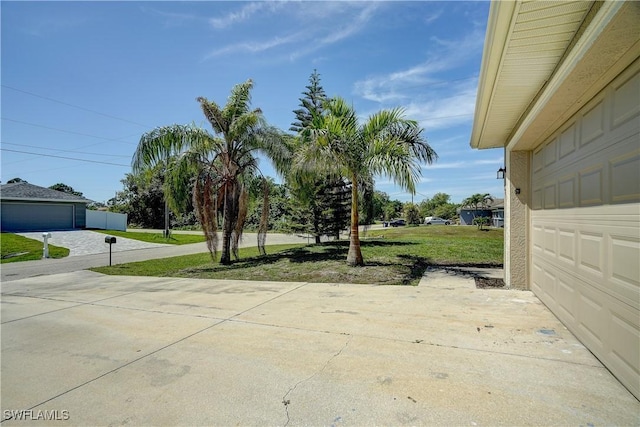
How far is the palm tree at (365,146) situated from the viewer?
24.5 ft

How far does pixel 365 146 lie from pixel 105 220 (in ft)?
110

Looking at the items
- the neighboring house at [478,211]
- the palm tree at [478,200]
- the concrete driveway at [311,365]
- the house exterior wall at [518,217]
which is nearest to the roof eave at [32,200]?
the concrete driveway at [311,365]

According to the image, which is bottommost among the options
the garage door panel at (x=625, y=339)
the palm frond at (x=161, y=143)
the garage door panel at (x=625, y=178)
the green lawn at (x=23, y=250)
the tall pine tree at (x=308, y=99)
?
the green lawn at (x=23, y=250)

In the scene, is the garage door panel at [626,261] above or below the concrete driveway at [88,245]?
above

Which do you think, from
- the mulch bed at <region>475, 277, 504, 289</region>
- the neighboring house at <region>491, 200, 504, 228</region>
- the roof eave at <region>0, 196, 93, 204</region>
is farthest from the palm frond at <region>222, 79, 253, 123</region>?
the neighboring house at <region>491, 200, 504, 228</region>

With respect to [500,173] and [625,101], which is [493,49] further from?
[500,173]

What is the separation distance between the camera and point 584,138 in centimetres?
335

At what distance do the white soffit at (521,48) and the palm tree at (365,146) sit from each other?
8.98 feet

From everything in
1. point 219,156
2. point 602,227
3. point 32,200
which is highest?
point 219,156

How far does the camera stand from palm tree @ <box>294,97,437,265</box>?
7453mm

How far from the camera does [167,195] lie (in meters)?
10.6

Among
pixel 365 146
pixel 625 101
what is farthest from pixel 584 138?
pixel 365 146

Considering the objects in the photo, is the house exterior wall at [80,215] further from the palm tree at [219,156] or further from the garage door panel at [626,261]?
the garage door panel at [626,261]

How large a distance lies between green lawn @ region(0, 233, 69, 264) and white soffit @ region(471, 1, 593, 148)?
763 inches
